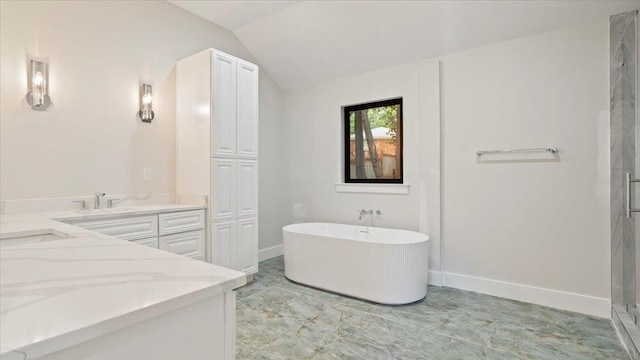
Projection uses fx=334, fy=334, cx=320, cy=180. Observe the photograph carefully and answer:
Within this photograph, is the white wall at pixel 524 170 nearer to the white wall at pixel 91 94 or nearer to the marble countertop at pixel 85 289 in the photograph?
the white wall at pixel 91 94

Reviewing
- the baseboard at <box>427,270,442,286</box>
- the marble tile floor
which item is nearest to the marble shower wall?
the marble tile floor

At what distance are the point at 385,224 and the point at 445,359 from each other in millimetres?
1874

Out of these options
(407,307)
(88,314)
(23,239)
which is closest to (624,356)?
(407,307)

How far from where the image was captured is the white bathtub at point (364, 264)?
2.88 metres

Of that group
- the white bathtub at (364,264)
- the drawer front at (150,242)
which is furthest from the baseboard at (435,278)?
the drawer front at (150,242)

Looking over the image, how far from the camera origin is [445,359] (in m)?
2.03

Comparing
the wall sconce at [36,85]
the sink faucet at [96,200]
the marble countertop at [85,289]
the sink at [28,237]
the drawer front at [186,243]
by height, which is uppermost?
the wall sconce at [36,85]

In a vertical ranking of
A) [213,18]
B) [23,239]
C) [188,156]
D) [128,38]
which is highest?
[213,18]

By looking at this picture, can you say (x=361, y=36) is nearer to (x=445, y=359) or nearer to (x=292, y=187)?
(x=292, y=187)

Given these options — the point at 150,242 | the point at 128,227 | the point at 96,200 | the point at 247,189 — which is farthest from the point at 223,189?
the point at 96,200

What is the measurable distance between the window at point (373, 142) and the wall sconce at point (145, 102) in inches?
87.6

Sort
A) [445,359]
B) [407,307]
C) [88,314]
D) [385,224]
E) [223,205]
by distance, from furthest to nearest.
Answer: [385,224] → [223,205] → [407,307] → [445,359] → [88,314]

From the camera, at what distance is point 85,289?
653mm

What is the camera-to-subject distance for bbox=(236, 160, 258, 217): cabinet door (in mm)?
3445
